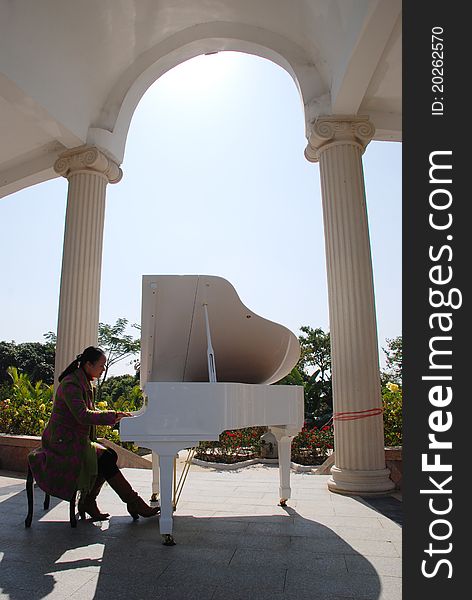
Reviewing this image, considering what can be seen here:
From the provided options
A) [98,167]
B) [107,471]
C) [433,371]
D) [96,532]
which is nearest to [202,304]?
[107,471]

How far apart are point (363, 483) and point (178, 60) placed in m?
6.08

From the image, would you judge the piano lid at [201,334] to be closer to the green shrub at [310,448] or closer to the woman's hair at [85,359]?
the woman's hair at [85,359]

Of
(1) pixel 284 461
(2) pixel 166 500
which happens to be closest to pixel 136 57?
(1) pixel 284 461

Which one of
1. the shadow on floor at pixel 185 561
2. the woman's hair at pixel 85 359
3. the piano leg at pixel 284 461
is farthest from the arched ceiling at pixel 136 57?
the shadow on floor at pixel 185 561

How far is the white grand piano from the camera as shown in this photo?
2727mm

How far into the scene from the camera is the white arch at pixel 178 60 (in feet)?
20.4

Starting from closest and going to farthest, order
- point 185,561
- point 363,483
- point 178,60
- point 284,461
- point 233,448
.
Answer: point 185,561 → point 284,461 → point 363,483 → point 178,60 → point 233,448

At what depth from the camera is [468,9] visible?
5.72ft

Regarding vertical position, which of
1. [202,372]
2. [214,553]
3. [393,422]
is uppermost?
[202,372]

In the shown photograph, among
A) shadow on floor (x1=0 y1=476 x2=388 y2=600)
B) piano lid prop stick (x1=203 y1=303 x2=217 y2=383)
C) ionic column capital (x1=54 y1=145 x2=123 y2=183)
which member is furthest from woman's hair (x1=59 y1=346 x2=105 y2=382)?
ionic column capital (x1=54 y1=145 x2=123 y2=183)

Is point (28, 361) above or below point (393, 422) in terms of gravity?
above

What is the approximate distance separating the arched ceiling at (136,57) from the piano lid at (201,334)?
3006 mm

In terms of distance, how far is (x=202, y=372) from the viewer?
3.87m

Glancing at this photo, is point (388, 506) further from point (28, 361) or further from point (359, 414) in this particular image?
point (28, 361)
